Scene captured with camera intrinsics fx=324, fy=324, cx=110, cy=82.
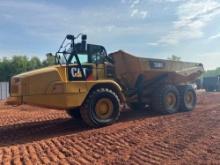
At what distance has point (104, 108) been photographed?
30.9ft

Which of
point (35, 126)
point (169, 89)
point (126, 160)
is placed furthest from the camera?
point (169, 89)

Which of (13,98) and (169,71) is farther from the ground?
(169,71)

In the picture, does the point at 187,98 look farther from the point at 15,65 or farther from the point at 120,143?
the point at 15,65

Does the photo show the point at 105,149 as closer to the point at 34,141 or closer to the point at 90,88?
the point at 34,141

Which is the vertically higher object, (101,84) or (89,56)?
(89,56)

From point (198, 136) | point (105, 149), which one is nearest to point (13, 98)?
point (105, 149)

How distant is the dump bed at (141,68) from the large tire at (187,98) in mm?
471

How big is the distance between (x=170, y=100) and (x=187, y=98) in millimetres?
1149

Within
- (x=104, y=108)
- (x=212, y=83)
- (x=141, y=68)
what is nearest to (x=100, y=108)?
(x=104, y=108)

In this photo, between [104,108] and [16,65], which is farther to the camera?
[16,65]

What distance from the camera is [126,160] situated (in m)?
5.71

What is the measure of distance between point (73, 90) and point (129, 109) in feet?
16.4

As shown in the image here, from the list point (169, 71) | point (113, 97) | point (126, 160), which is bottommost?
point (126, 160)

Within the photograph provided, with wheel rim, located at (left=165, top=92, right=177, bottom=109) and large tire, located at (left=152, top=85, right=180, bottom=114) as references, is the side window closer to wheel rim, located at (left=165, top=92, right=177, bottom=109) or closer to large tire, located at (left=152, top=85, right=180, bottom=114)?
large tire, located at (left=152, top=85, right=180, bottom=114)
